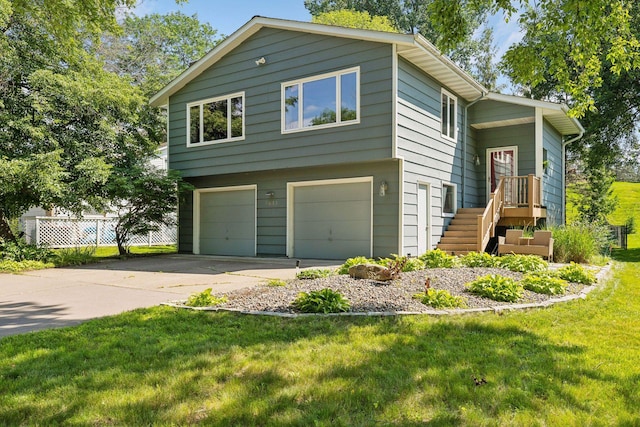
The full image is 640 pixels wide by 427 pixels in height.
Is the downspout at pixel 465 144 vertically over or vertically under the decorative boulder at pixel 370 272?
over

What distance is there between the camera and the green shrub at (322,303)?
4590 mm


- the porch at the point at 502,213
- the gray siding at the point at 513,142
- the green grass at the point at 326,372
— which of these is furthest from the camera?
the gray siding at the point at 513,142

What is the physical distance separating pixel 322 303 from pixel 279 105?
744 centimetres

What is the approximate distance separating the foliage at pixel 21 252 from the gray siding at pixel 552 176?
46.5ft

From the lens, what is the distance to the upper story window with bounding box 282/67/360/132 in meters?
9.85

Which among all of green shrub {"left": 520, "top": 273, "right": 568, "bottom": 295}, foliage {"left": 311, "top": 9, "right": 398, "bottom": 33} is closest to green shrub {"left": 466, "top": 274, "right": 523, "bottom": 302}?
green shrub {"left": 520, "top": 273, "right": 568, "bottom": 295}

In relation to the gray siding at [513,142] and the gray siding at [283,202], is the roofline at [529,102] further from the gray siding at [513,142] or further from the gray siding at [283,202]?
the gray siding at [283,202]

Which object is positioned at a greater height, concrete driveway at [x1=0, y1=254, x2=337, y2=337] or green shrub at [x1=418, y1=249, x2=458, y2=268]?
green shrub at [x1=418, y1=249, x2=458, y2=268]

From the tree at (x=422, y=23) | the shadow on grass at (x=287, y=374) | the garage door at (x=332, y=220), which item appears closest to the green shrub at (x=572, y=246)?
the garage door at (x=332, y=220)

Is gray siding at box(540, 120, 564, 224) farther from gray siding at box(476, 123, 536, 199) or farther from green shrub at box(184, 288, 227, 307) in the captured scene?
green shrub at box(184, 288, 227, 307)

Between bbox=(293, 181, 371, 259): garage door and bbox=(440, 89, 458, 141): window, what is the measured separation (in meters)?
3.24

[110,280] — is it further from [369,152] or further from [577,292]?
[577,292]

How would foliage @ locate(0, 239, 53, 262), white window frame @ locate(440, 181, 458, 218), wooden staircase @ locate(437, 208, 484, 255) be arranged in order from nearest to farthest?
foliage @ locate(0, 239, 53, 262) < wooden staircase @ locate(437, 208, 484, 255) < white window frame @ locate(440, 181, 458, 218)

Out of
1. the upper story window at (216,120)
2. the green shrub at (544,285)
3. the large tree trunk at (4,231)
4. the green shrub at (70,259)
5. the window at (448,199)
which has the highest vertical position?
the upper story window at (216,120)
